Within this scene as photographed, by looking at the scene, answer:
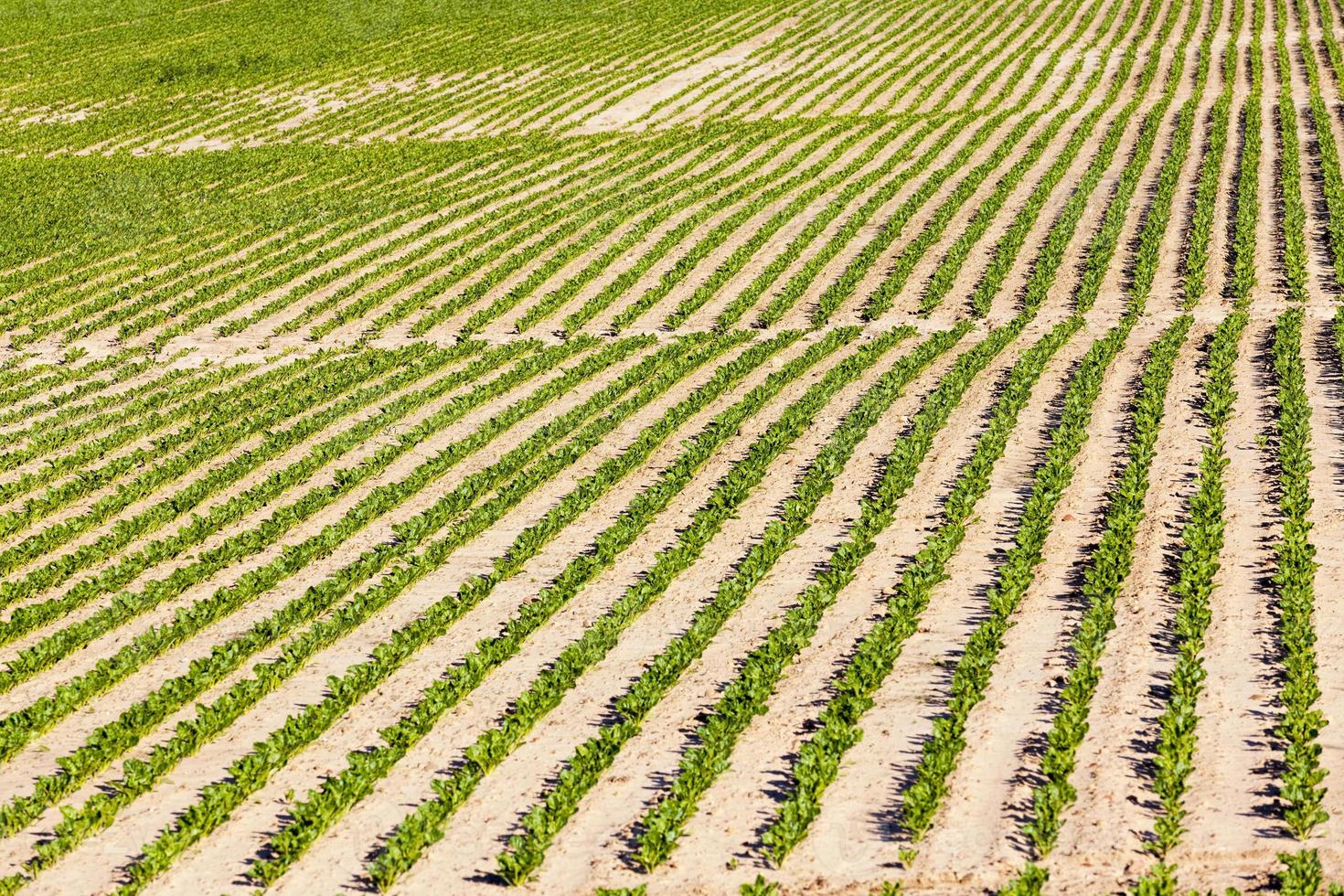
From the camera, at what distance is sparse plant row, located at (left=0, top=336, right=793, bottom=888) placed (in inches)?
412

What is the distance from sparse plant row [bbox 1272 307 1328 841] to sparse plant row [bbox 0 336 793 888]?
8.16m

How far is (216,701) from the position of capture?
39.6 ft

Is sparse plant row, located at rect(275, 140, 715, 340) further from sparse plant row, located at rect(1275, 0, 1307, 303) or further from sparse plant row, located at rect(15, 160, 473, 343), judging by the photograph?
sparse plant row, located at rect(1275, 0, 1307, 303)

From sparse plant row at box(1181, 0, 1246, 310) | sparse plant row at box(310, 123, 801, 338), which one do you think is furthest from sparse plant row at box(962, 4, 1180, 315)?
sparse plant row at box(310, 123, 801, 338)

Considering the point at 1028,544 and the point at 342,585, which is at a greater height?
the point at 342,585

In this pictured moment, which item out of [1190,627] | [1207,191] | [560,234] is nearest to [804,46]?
[1207,191]

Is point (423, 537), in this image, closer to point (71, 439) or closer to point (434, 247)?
point (71, 439)

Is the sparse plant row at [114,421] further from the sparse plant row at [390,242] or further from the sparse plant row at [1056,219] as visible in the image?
the sparse plant row at [1056,219]

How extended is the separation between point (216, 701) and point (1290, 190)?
28025mm

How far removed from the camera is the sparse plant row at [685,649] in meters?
10.1

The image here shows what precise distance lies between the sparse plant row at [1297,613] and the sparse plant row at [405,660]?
7.25m

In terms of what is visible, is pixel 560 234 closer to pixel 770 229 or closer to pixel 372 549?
pixel 770 229

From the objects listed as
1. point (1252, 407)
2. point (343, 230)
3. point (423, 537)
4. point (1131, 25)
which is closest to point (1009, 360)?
point (1252, 407)

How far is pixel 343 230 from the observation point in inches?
1244
